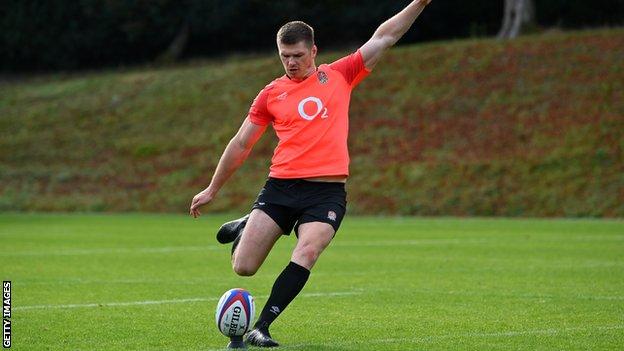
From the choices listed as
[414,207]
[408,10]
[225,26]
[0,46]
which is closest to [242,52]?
[225,26]

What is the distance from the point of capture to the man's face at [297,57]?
29.0 ft

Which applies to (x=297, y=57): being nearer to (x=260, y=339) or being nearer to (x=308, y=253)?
(x=308, y=253)

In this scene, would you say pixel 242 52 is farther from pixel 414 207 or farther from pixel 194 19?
pixel 414 207

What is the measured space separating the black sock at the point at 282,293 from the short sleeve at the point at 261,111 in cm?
121

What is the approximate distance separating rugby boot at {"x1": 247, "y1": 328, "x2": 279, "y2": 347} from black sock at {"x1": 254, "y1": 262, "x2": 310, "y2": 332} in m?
0.03

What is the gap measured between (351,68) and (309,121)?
602mm

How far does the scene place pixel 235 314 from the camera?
8.39 metres

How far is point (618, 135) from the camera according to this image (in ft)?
116

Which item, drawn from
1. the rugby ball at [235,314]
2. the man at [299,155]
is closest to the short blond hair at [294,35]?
the man at [299,155]

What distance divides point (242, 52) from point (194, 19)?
2.63 meters

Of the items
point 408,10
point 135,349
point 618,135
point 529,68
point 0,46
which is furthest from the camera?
point 0,46

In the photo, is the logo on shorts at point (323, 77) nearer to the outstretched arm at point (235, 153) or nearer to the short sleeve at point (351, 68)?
the short sleeve at point (351, 68)

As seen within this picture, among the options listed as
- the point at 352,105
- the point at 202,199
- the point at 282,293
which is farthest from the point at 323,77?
the point at 352,105

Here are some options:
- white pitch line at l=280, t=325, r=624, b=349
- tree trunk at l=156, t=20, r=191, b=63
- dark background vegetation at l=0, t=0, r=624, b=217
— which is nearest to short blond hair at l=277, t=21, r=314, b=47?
white pitch line at l=280, t=325, r=624, b=349
